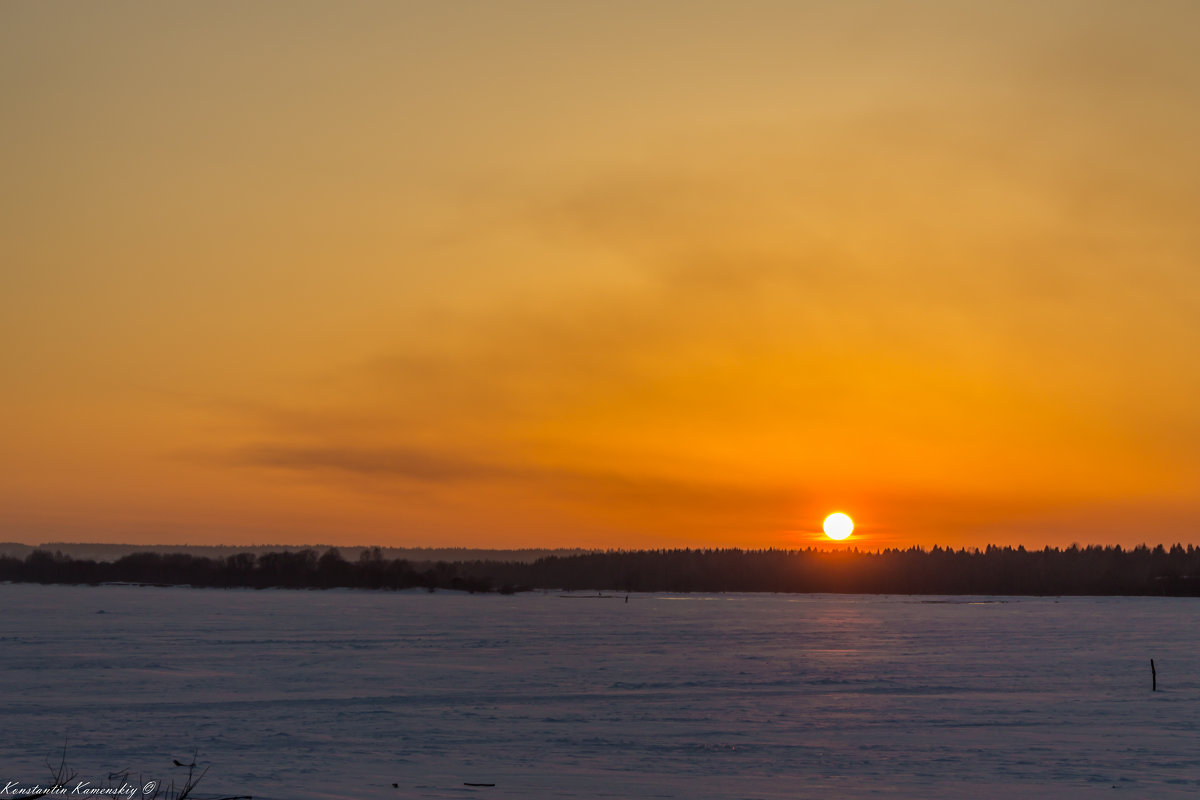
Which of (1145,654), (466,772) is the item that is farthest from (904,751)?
(1145,654)

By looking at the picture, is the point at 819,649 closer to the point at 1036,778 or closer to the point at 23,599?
the point at 1036,778

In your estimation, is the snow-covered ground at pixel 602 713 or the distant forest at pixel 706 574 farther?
the distant forest at pixel 706 574

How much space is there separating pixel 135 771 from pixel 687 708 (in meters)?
14.8

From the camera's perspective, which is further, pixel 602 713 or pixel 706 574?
pixel 706 574

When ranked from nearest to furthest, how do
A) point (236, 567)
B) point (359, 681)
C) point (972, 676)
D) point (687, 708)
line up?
point (687, 708)
point (359, 681)
point (972, 676)
point (236, 567)

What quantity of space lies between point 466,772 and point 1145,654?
39061mm

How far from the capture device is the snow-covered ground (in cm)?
2025

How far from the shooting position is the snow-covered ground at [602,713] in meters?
20.2

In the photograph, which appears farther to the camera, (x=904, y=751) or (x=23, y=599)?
(x=23, y=599)

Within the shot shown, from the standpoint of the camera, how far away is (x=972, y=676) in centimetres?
3812

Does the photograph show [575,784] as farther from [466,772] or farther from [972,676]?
[972,676]

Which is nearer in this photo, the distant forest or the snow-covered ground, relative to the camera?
the snow-covered ground

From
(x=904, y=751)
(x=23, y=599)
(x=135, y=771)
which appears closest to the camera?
(x=135, y=771)

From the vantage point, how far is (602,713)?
93.5 feet
